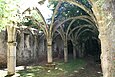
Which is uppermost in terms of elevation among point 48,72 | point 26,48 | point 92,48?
point 26,48

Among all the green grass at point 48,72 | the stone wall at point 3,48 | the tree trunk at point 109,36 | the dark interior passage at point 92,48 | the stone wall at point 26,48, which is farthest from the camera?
the dark interior passage at point 92,48

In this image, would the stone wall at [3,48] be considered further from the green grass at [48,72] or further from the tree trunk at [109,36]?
the tree trunk at [109,36]

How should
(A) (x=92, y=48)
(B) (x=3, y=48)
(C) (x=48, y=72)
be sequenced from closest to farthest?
(C) (x=48, y=72) → (B) (x=3, y=48) → (A) (x=92, y=48)

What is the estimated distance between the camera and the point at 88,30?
26.5m

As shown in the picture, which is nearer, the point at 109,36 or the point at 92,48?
the point at 109,36

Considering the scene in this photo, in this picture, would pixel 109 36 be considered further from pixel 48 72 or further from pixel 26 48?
pixel 26 48

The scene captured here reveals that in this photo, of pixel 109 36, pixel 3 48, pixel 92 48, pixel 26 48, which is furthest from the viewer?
pixel 92 48

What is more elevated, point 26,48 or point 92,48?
point 26,48

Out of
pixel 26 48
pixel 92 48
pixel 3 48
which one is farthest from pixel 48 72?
pixel 92 48

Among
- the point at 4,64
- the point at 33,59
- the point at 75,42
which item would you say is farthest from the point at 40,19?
the point at 75,42

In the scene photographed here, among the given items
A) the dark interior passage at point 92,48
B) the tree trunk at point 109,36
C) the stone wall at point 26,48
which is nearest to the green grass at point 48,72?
the stone wall at point 26,48

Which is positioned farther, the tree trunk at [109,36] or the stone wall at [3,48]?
the stone wall at [3,48]

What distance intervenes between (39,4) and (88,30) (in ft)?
43.3

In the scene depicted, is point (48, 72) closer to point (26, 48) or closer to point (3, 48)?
point (3, 48)
